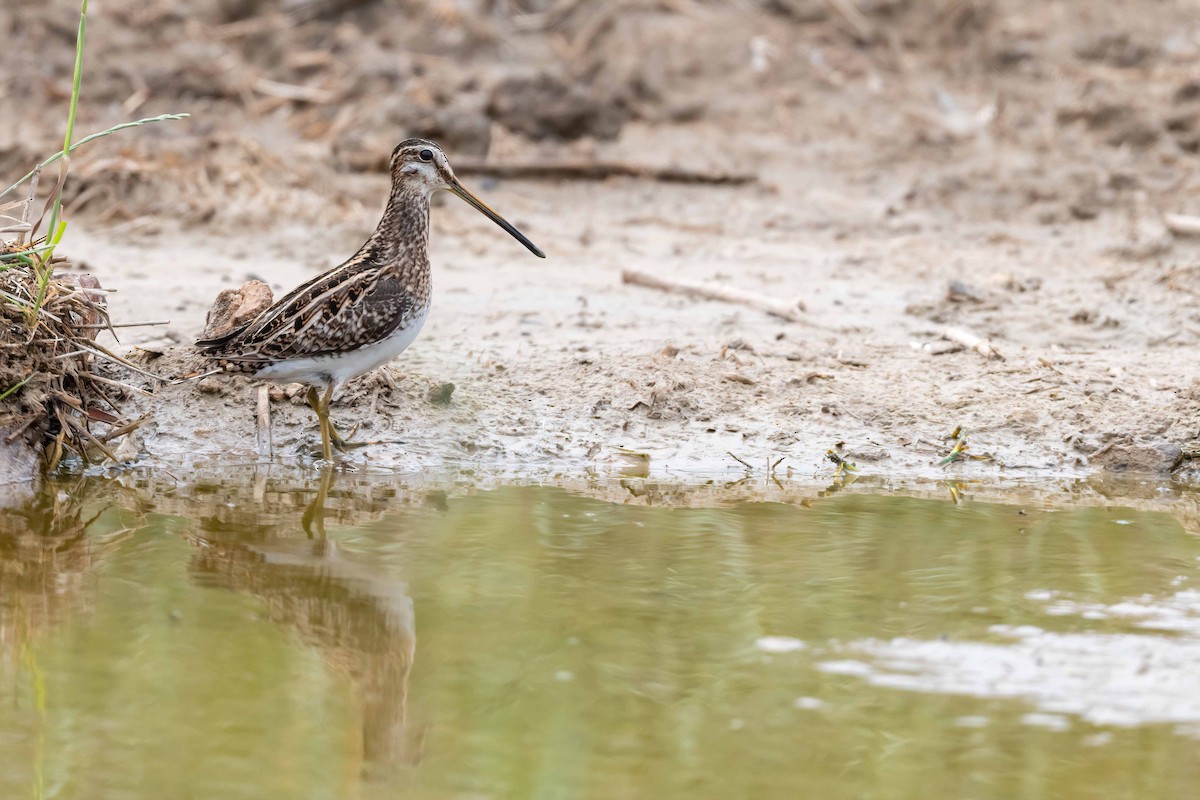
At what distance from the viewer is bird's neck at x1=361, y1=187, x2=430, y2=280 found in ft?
20.3

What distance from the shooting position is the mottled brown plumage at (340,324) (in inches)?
232

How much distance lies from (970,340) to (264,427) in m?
3.36

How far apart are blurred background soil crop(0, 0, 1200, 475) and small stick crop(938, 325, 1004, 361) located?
58 mm

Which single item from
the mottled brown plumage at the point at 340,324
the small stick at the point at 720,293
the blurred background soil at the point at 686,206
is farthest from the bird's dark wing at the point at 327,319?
the small stick at the point at 720,293

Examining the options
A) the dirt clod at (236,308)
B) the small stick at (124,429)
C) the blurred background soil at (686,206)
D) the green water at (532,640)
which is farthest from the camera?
the blurred background soil at (686,206)

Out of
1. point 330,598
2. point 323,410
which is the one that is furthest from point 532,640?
point 323,410

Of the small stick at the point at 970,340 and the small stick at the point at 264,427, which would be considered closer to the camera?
the small stick at the point at 264,427

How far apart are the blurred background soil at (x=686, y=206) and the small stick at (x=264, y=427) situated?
5 centimetres

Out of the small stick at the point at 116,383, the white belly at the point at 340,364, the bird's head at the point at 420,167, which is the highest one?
the bird's head at the point at 420,167

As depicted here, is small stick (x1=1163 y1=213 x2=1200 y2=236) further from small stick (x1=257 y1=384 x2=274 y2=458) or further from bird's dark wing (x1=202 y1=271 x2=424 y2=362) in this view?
small stick (x1=257 y1=384 x2=274 y2=458)

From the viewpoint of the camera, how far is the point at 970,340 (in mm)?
7262

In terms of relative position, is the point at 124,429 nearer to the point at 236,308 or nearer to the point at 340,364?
the point at 236,308

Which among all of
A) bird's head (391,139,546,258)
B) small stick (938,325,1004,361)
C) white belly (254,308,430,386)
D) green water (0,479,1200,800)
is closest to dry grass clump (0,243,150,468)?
green water (0,479,1200,800)

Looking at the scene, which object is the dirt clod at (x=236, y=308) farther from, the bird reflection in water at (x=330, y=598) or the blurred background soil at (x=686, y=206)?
the bird reflection in water at (x=330, y=598)
